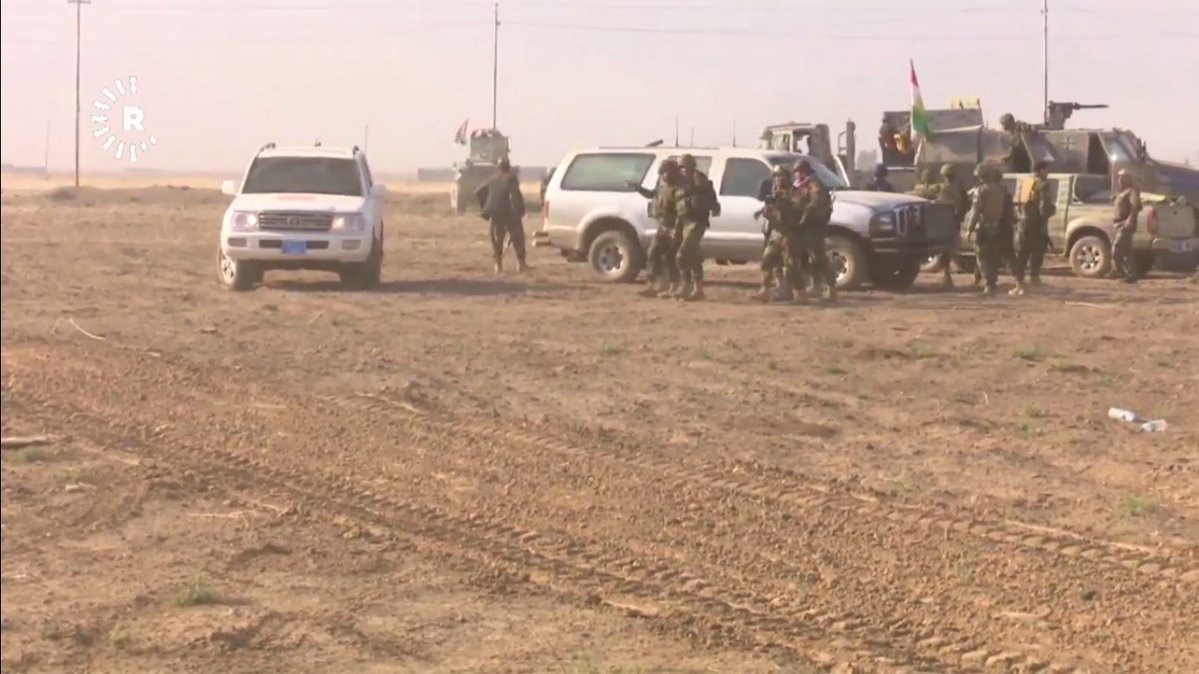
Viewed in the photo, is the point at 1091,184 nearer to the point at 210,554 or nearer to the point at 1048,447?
the point at 1048,447

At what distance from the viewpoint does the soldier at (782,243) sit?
17391 millimetres

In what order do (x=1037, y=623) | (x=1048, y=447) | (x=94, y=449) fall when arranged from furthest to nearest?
(x=1048, y=447), (x=94, y=449), (x=1037, y=623)

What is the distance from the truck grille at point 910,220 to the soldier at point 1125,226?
3045 millimetres

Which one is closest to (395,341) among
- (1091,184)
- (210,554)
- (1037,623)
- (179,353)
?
(179,353)

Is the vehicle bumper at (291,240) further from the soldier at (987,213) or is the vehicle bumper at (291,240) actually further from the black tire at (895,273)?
the soldier at (987,213)

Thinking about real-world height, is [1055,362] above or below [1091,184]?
below

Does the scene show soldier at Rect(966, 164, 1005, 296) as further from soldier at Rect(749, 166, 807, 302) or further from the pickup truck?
soldier at Rect(749, 166, 807, 302)

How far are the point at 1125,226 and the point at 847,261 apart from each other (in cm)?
410

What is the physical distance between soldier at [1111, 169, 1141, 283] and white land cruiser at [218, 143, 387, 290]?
8923mm

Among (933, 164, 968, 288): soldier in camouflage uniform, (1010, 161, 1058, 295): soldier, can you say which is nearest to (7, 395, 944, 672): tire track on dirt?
(1010, 161, 1058, 295): soldier

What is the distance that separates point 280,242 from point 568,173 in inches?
154

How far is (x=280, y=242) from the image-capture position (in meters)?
18.8

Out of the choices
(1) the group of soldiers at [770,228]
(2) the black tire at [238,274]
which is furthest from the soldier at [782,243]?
(2) the black tire at [238,274]

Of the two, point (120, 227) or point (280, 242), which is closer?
point (280, 242)
